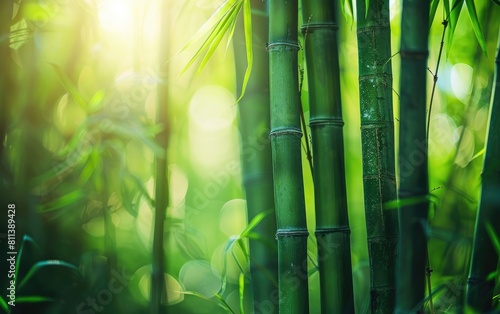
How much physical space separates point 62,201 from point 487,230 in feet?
3.68

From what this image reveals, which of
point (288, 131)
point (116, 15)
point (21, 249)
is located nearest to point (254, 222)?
point (288, 131)

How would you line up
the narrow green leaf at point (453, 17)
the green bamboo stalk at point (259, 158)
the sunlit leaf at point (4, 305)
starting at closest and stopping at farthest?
the narrow green leaf at point (453, 17)
the green bamboo stalk at point (259, 158)
the sunlit leaf at point (4, 305)

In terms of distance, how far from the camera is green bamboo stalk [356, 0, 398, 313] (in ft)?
3.58

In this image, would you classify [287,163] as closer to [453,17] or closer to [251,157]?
[251,157]

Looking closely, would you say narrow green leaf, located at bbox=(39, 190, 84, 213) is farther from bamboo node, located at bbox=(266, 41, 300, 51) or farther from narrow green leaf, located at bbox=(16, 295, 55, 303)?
bamboo node, located at bbox=(266, 41, 300, 51)

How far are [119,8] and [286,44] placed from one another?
89 centimetres

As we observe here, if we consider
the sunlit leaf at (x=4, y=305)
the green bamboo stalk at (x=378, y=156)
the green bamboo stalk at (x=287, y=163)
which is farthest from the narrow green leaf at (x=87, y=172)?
the green bamboo stalk at (x=378, y=156)

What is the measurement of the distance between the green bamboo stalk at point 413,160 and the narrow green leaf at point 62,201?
102 cm

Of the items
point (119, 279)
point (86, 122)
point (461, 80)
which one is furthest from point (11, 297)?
point (461, 80)

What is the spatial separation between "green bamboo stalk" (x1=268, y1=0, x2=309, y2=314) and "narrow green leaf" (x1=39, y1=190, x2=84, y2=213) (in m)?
0.80

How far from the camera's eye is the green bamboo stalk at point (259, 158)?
139 cm

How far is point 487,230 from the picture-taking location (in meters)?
1.03

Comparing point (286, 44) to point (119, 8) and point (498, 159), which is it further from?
point (119, 8)

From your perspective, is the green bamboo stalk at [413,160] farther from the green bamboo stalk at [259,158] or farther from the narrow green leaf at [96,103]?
the narrow green leaf at [96,103]
